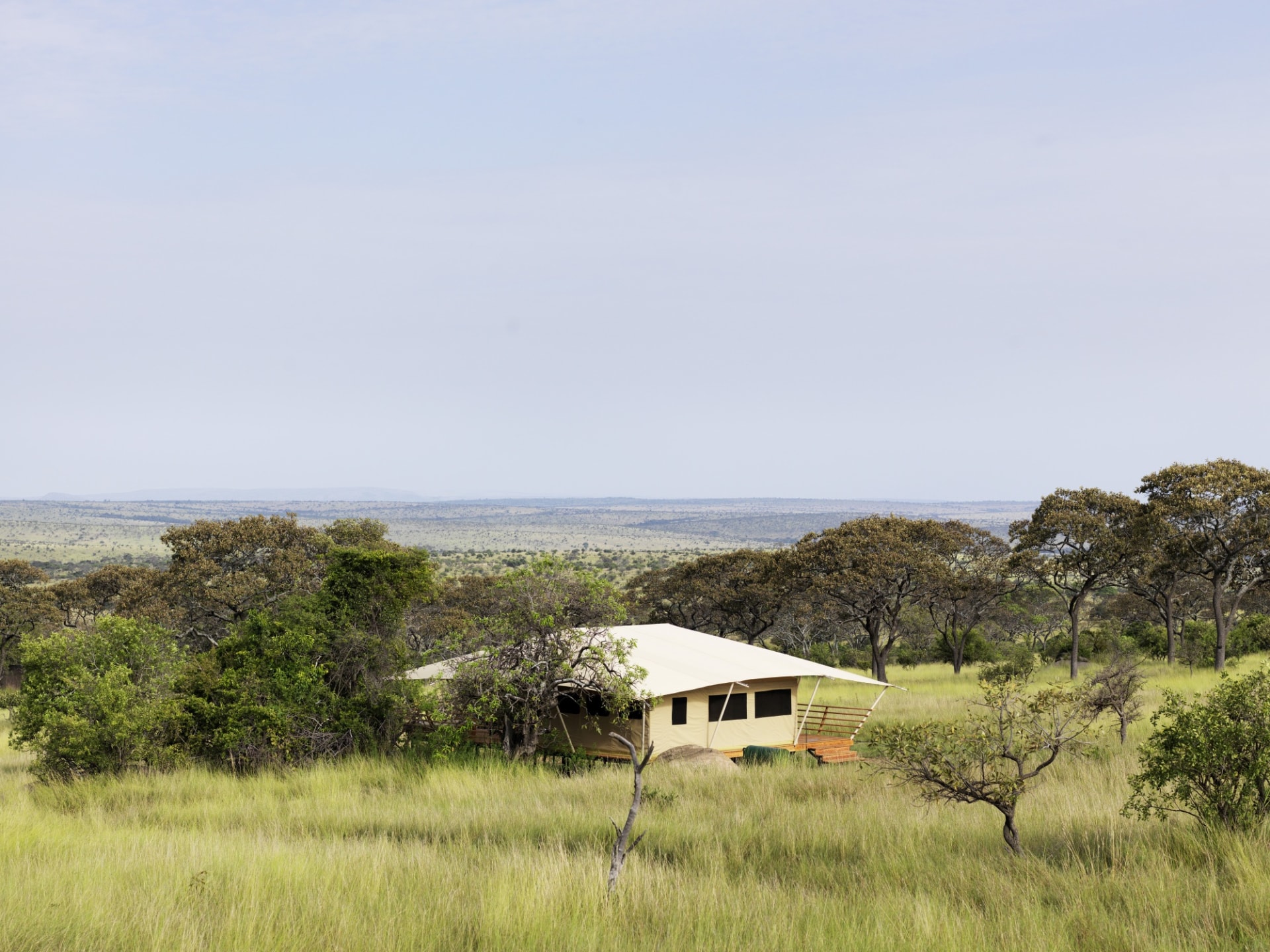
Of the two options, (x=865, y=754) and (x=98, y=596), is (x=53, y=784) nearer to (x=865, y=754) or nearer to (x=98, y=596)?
(x=865, y=754)

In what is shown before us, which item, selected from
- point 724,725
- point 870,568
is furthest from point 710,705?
point 870,568

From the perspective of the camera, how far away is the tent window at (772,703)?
93.4 ft

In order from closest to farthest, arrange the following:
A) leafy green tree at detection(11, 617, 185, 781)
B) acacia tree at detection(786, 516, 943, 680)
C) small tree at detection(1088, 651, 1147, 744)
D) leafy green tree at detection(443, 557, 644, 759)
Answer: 1. leafy green tree at detection(11, 617, 185, 781)
2. small tree at detection(1088, 651, 1147, 744)
3. leafy green tree at detection(443, 557, 644, 759)
4. acacia tree at detection(786, 516, 943, 680)

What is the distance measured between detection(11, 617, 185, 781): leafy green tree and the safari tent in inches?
231

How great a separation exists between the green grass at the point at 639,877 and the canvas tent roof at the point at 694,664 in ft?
31.4

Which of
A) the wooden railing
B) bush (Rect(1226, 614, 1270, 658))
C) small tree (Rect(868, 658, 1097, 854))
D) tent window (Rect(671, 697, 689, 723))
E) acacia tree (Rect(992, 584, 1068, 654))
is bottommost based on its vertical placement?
acacia tree (Rect(992, 584, 1068, 654))

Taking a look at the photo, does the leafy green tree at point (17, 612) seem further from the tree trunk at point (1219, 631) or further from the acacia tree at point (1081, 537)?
the tree trunk at point (1219, 631)

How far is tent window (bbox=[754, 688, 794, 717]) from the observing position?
93.4 ft

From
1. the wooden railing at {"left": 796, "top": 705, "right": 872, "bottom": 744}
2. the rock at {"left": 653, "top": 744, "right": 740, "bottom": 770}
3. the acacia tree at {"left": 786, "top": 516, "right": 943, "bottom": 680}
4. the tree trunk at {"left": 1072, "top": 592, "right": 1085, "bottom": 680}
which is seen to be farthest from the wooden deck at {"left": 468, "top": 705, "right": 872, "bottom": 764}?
the tree trunk at {"left": 1072, "top": 592, "right": 1085, "bottom": 680}

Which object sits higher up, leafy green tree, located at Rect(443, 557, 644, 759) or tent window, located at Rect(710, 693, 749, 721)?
leafy green tree, located at Rect(443, 557, 644, 759)

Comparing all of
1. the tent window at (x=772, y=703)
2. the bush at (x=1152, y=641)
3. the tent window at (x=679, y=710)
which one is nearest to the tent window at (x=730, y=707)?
the tent window at (x=772, y=703)

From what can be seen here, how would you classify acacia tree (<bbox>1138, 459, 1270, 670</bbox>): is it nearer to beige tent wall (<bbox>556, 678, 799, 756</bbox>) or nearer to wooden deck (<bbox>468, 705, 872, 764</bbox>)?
wooden deck (<bbox>468, 705, 872, 764</bbox>)

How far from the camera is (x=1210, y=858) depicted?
8.94 meters

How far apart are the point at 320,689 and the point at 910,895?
Result: 1634cm
